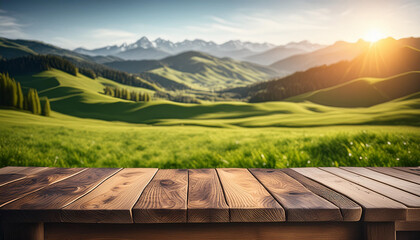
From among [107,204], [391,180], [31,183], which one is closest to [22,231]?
[107,204]

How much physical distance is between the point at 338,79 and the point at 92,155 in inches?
3620

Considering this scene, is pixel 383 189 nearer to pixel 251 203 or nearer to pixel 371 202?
pixel 371 202

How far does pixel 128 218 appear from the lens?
1622 millimetres

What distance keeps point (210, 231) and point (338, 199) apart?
101cm

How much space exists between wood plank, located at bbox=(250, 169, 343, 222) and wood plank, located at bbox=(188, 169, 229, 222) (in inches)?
17.2

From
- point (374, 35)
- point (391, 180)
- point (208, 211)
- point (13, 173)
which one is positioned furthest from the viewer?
point (374, 35)

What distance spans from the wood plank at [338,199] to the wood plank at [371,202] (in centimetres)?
Result: 5

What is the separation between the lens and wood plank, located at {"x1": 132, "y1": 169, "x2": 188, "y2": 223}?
5.37 feet

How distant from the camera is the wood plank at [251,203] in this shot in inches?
65.1

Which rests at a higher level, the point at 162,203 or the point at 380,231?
the point at 162,203

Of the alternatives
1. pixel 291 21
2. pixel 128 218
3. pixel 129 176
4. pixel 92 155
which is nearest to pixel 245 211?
pixel 128 218

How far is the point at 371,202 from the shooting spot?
1.77 meters

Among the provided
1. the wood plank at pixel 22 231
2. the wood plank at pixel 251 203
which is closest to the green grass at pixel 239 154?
the wood plank at pixel 251 203

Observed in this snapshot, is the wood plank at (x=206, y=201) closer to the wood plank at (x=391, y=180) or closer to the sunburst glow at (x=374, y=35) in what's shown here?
the wood plank at (x=391, y=180)
